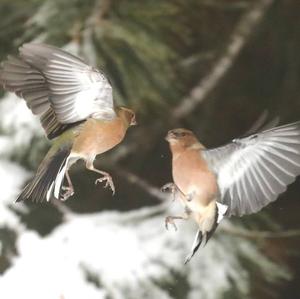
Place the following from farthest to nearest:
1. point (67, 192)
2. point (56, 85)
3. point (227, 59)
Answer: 1. point (227, 59)
2. point (67, 192)
3. point (56, 85)

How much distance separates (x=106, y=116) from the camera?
0.84 metres

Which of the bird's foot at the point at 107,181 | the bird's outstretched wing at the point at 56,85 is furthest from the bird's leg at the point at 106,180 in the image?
the bird's outstretched wing at the point at 56,85

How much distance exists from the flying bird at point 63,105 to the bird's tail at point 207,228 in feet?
0.44

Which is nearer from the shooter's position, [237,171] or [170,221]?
[237,171]

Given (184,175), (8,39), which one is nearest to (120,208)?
(184,175)

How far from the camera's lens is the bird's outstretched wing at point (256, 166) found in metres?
0.82

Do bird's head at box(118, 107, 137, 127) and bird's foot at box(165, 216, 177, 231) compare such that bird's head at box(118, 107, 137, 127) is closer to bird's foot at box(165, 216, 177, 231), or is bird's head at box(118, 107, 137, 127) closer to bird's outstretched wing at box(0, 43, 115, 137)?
bird's outstretched wing at box(0, 43, 115, 137)

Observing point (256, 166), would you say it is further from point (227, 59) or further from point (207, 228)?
point (227, 59)

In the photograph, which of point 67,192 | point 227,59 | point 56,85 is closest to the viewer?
point 56,85

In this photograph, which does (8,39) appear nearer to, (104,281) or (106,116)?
(106,116)

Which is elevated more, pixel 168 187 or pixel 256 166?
pixel 256 166

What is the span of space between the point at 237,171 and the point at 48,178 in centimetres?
21

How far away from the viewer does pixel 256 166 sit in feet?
2.72

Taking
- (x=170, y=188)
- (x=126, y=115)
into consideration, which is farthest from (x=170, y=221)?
(x=126, y=115)
